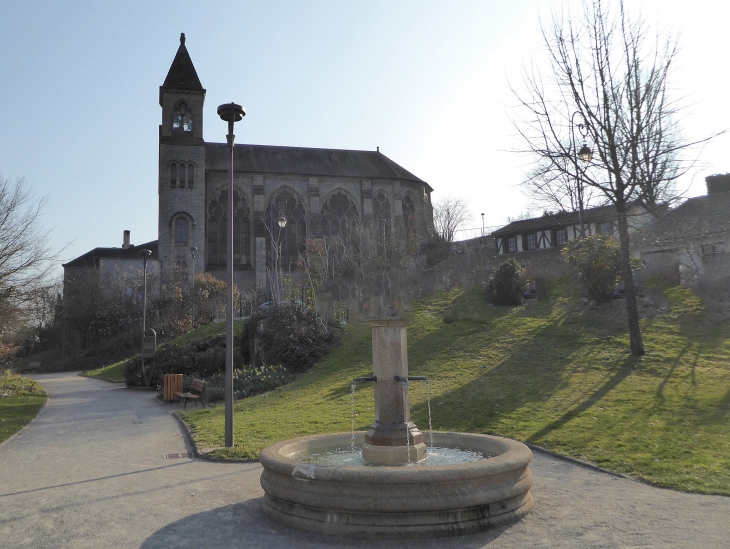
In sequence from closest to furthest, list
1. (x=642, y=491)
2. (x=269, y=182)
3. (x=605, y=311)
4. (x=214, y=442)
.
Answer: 1. (x=642, y=491)
2. (x=214, y=442)
3. (x=605, y=311)
4. (x=269, y=182)

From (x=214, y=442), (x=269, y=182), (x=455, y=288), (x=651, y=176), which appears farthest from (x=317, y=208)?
(x=214, y=442)

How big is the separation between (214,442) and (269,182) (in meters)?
41.5

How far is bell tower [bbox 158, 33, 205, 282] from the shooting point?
4431cm

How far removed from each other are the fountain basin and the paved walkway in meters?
0.12

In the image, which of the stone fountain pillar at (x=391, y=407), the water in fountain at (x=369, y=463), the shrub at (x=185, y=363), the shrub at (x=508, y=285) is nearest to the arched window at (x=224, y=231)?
the shrub at (x=185, y=363)

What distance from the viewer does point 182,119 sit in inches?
1852

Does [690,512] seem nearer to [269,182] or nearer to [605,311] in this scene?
[605,311]

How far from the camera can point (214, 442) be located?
10227mm

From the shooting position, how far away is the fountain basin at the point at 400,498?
513 cm

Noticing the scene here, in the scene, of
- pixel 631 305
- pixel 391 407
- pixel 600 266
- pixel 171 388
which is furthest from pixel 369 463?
pixel 600 266

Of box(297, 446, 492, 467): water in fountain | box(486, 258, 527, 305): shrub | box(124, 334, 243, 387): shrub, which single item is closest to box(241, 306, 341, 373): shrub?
box(124, 334, 243, 387): shrub

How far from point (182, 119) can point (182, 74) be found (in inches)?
152

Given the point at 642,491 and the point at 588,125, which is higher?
the point at 588,125

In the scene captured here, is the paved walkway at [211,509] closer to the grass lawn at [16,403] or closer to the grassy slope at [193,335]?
the grass lawn at [16,403]
